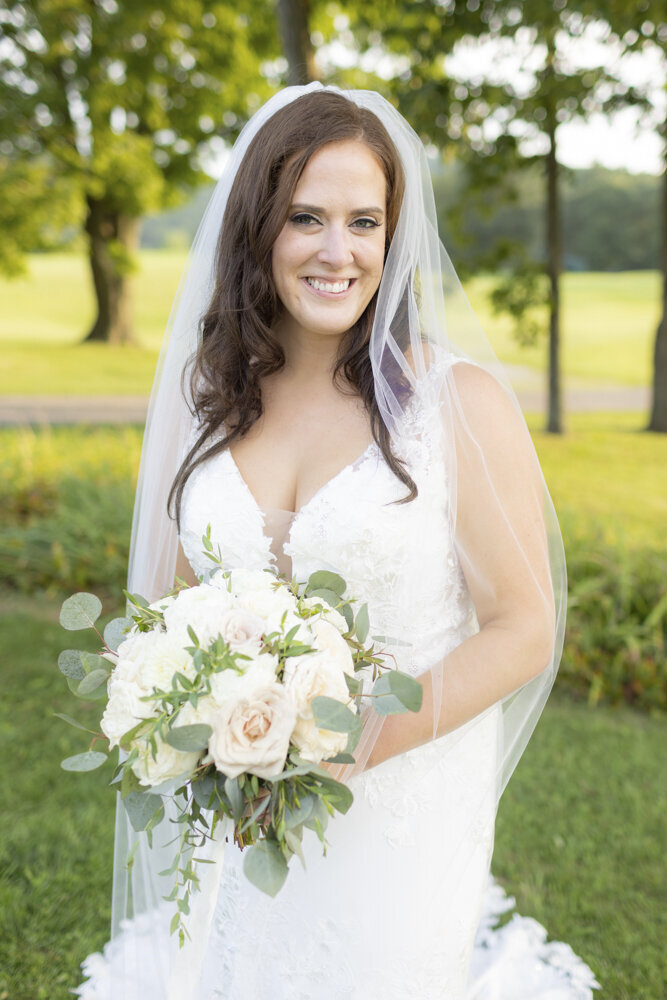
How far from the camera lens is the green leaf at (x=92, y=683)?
171 cm

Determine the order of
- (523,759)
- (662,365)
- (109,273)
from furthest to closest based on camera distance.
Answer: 1. (109,273)
2. (662,365)
3. (523,759)

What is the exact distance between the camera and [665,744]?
4969 mm

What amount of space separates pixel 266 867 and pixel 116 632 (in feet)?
2.01

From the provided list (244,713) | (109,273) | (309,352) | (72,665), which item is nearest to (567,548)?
(309,352)

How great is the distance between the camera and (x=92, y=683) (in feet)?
5.65

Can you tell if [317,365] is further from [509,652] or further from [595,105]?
[595,105]

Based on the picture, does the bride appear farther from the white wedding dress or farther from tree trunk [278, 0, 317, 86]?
tree trunk [278, 0, 317, 86]

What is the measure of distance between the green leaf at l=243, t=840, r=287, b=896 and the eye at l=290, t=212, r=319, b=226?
4.93 ft

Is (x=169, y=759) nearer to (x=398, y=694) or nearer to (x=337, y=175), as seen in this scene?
→ (x=398, y=694)

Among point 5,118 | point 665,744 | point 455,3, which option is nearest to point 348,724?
point 665,744

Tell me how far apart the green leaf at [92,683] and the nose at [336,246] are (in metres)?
1.14

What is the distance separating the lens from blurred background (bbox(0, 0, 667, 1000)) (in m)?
3.78

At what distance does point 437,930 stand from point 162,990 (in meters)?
1.18

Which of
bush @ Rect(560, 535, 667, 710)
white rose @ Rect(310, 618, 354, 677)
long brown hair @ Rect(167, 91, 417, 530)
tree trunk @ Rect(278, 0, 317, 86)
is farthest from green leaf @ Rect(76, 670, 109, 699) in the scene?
tree trunk @ Rect(278, 0, 317, 86)
